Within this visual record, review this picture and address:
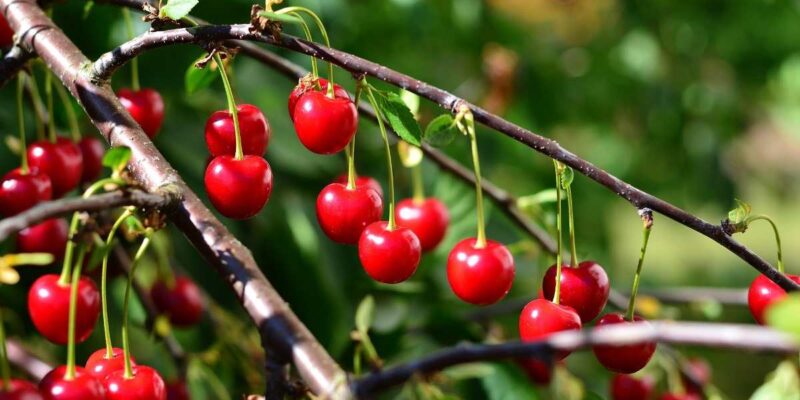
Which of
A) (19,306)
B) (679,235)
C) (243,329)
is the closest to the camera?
(19,306)

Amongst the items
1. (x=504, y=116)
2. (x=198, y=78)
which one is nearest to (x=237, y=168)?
(x=198, y=78)

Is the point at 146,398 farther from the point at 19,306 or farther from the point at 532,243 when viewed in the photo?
the point at 532,243

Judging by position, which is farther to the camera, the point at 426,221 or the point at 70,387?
the point at 426,221

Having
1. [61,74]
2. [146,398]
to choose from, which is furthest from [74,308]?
[61,74]

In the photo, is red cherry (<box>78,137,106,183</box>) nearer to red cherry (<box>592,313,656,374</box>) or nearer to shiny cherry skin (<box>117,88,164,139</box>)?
shiny cherry skin (<box>117,88,164,139</box>)

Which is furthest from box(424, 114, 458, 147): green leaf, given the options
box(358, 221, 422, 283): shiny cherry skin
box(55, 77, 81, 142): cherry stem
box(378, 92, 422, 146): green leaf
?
box(55, 77, 81, 142): cherry stem

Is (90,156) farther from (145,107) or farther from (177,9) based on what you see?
(177,9)

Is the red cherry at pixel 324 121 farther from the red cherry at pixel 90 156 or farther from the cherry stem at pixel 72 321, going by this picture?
the red cherry at pixel 90 156
